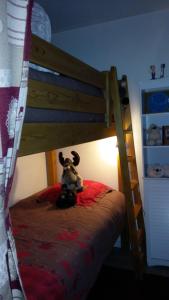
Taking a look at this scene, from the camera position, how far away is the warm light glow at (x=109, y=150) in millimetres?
2916

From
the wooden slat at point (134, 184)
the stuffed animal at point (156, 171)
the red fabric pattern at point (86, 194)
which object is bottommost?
the red fabric pattern at point (86, 194)

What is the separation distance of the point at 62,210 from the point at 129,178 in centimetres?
68

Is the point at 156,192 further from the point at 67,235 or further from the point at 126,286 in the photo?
the point at 67,235

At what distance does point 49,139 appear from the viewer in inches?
54.2

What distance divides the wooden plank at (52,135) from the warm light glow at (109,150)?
2.98ft

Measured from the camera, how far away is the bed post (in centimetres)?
319

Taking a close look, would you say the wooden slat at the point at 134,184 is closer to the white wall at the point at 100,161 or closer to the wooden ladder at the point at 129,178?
the wooden ladder at the point at 129,178

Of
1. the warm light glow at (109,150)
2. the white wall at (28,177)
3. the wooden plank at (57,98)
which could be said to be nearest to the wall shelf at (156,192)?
the warm light glow at (109,150)

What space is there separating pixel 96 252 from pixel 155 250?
1.05m

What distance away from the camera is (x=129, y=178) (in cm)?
237

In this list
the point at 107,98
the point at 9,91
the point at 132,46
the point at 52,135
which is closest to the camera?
the point at 9,91

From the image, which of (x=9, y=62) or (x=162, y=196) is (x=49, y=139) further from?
(x=162, y=196)

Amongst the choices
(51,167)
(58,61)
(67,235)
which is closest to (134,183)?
(67,235)

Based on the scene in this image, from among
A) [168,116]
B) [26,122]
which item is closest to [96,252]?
[26,122]
